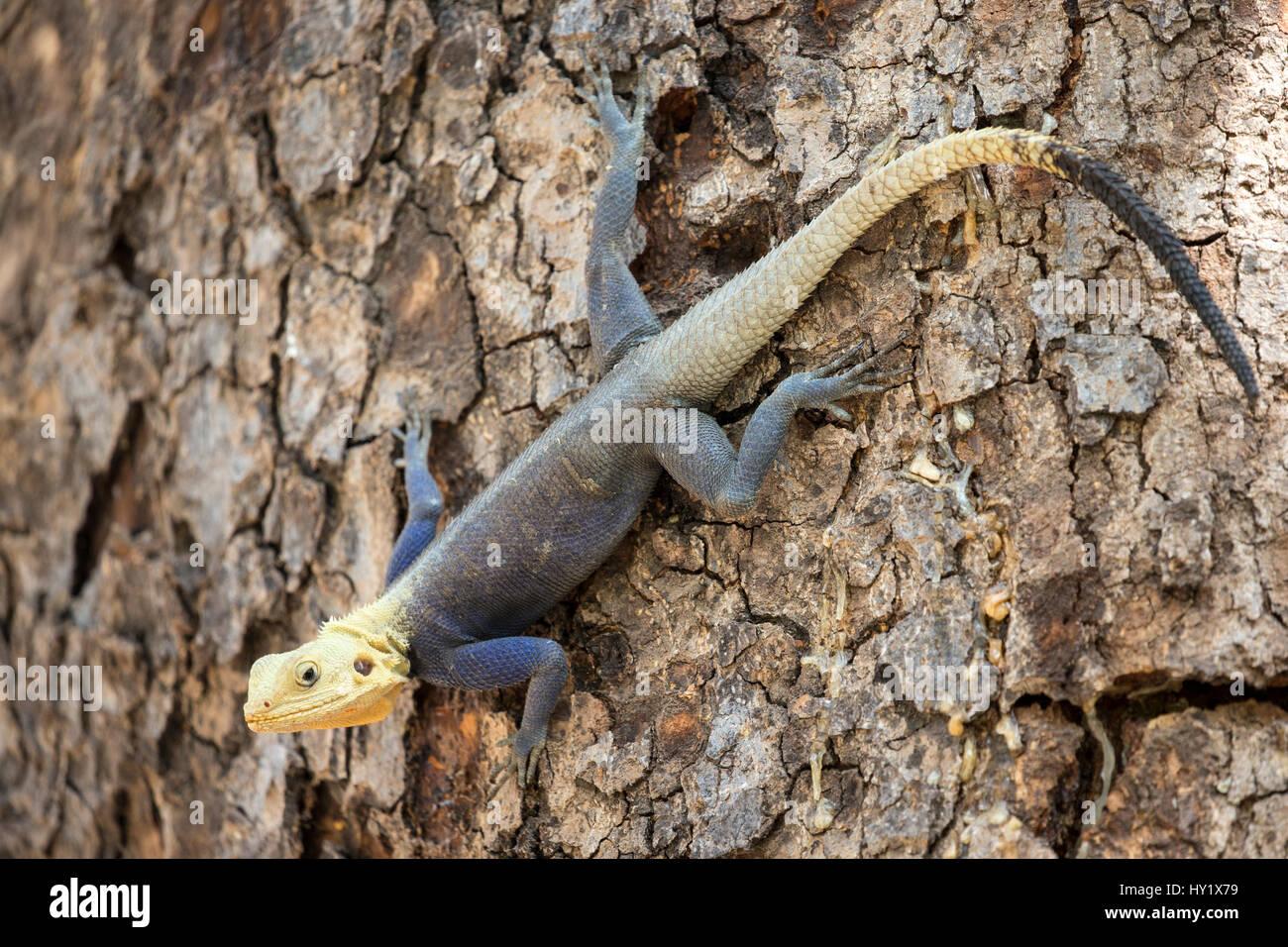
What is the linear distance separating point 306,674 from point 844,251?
2.42 meters

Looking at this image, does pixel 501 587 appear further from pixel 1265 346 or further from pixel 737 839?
pixel 1265 346

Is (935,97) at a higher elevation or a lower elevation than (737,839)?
higher

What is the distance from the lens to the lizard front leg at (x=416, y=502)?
160 inches

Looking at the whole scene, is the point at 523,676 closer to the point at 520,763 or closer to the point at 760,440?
the point at 520,763

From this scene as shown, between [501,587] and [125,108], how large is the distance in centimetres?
374

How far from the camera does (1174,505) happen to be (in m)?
→ 2.82

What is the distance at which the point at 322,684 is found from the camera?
355 centimetres

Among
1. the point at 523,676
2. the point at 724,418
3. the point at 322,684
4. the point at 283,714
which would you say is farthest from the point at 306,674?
the point at 724,418

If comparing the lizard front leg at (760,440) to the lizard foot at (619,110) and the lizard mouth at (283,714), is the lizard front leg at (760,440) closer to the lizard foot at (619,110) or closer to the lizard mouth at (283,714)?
the lizard foot at (619,110)

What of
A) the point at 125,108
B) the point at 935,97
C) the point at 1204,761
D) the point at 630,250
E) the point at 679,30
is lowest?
the point at 1204,761

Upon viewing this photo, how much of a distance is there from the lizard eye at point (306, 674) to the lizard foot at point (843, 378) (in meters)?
1.99

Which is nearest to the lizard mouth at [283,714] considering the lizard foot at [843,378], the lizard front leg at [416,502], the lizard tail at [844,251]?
the lizard front leg at [416,502]
